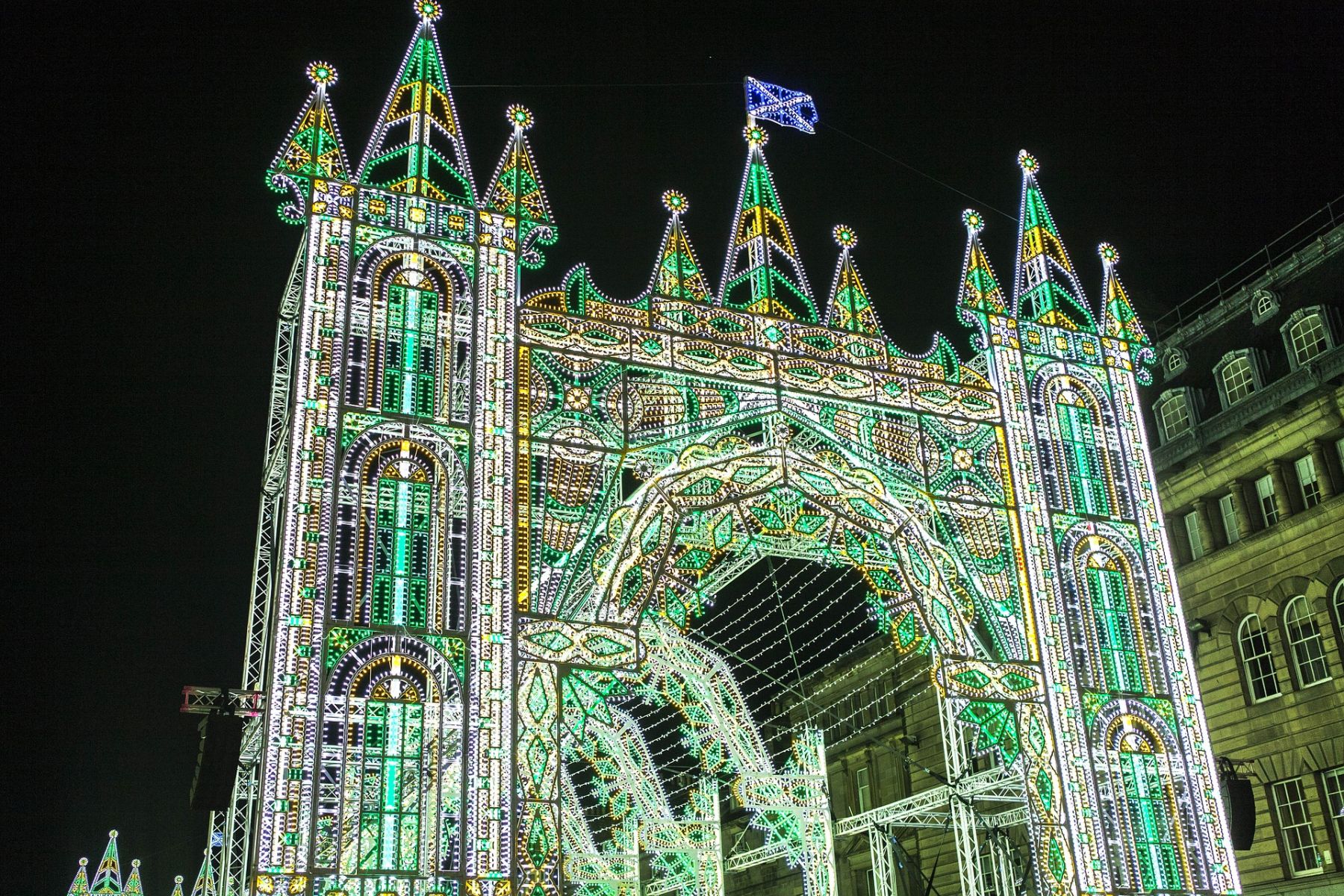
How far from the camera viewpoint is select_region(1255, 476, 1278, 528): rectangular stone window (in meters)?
27.6

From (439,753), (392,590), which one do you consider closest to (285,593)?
(392,590)

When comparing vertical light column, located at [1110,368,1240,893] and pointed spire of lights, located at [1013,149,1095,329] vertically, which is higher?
pointed spire of lights, located at [1013,149,1095,329]

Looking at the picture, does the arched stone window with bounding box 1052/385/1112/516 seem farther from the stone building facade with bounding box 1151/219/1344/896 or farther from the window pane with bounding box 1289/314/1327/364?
the window pane with bounding box 1289/314/1327/364

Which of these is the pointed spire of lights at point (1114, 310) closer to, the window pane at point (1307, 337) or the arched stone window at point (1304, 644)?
the window pane at point (1307, 337)

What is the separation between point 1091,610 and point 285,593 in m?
11.2

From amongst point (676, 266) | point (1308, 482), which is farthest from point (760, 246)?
point (1308, 482)

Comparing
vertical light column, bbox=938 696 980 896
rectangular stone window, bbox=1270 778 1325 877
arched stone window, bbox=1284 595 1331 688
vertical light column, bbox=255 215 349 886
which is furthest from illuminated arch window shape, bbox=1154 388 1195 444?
vertical light column, bbox=255 215 349 886

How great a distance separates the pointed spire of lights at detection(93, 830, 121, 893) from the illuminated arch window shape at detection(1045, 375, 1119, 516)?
59.4 ft

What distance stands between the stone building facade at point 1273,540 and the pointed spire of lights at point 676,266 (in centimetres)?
1304

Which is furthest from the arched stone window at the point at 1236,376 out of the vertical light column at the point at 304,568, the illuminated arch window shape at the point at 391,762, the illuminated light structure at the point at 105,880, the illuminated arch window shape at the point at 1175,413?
the illuminated light structure at the point at 105,880

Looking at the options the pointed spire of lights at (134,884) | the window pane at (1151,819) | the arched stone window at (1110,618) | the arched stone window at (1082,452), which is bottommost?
the window pane at (1151,819)

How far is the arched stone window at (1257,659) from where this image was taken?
2697 cm

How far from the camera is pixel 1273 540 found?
27.3 meters

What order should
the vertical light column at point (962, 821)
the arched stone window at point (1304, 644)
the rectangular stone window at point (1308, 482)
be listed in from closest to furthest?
the vertical light column at point (962, 821) → the arched stone window at point (1304, 644) → the rectangular stone window at point (1308, 482)
